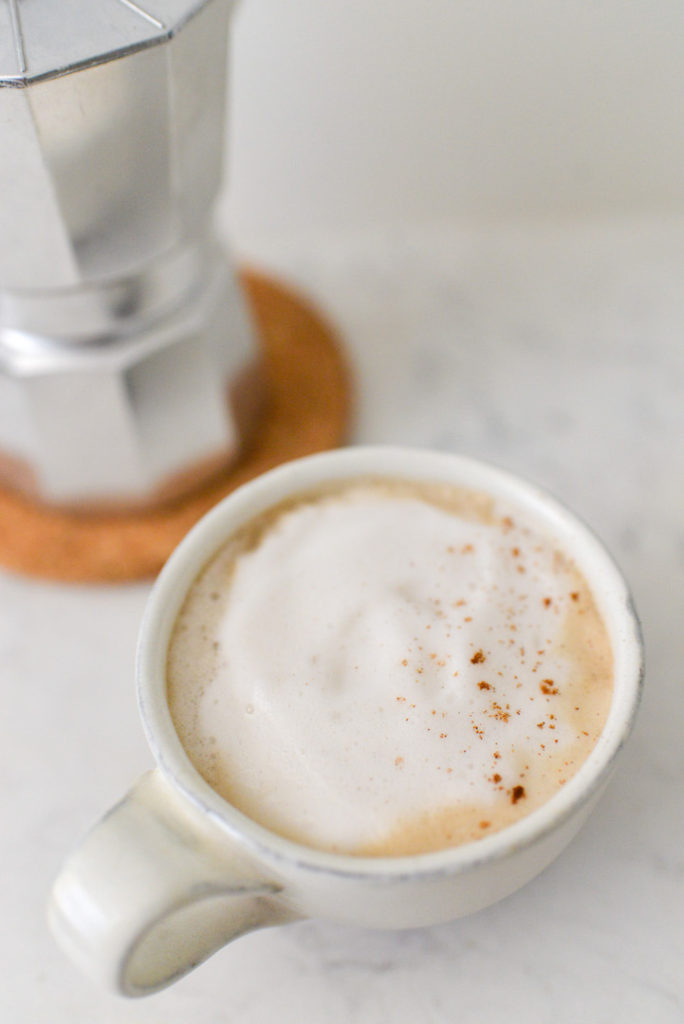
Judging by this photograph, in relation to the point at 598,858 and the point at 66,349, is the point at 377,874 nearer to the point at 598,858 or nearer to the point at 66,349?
the point at 598,858

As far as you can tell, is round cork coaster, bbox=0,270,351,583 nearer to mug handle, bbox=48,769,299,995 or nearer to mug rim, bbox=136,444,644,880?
mug rim, bbox=136,444,644,880

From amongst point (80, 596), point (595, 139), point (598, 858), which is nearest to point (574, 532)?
point (598, 858)

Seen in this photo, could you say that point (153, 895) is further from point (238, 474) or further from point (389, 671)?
point (238, 474)

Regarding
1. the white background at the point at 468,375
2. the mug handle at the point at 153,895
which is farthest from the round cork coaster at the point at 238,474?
the mug handle at the point at 153,895

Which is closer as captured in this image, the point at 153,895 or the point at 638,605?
the point at 153,895

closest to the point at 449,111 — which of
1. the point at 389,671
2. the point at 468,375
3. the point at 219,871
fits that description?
the point at 468,375

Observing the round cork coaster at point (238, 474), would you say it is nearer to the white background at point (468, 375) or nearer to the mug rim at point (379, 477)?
the white background at point (468, 375)
